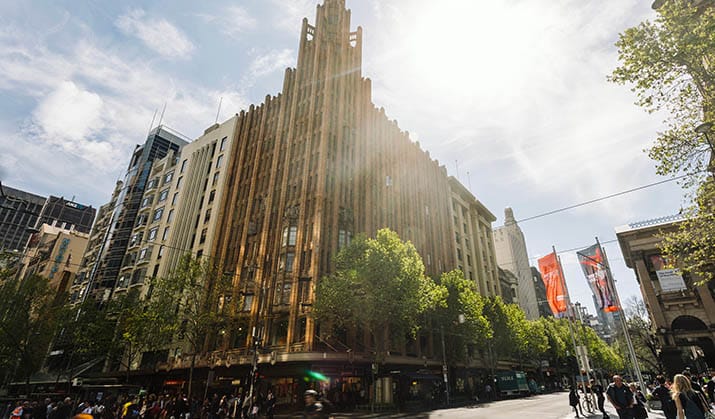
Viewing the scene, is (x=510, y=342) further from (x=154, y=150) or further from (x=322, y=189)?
(x=154, y=150)

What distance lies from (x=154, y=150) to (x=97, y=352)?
45316mm

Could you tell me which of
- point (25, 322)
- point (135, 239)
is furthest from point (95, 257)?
point (25, 322)

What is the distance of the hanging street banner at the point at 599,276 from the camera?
1964cm

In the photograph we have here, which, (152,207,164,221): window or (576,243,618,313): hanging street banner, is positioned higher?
(152,207,164,221): window

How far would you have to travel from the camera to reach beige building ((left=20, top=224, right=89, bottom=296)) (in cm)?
6594

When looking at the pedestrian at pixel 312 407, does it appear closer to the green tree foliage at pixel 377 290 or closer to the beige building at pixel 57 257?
→ the green tree foliage at pixel 377 290

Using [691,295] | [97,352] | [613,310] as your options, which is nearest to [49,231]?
[97,352]

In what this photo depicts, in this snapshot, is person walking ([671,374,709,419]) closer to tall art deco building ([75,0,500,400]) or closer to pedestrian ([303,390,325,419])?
pedestrian ([303,390,325,419])

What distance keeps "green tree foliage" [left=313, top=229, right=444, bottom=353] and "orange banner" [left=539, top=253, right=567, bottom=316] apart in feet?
30.1

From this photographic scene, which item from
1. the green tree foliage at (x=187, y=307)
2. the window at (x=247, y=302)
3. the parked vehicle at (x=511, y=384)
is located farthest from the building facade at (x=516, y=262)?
the green tree foliage at (x=187, y=307)

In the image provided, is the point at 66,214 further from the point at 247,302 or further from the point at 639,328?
the point at 639,328

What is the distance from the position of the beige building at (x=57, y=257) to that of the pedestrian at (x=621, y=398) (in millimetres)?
81304

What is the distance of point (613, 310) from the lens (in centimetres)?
1925

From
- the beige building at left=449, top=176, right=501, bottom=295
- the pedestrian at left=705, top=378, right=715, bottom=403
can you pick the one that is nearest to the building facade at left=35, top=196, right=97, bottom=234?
the beige building at left=449, top=176, right=501, bottom=295
